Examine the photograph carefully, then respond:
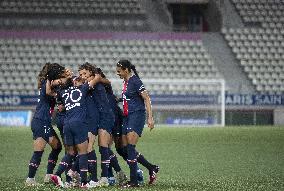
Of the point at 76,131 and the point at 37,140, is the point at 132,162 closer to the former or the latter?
the point at 76,131

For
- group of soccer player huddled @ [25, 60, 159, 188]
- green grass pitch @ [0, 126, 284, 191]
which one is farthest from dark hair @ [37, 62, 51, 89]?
green grass pitch @ [0, 126, 284, 191]

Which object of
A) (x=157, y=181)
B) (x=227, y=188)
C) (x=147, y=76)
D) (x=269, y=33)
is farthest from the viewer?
(x=269, y=33)

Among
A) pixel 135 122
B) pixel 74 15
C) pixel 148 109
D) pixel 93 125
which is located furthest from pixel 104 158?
pixel 74 15

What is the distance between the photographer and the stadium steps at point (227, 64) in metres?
41.8

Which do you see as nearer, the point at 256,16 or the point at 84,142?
the point at 84,142

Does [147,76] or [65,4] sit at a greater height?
[65,4]

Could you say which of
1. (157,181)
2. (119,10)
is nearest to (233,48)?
(119,10)

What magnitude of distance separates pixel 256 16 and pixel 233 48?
9.12 ft

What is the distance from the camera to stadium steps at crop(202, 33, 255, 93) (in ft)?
137

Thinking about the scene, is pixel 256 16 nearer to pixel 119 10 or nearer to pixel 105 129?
pixel 119 10

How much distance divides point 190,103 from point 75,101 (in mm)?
26825

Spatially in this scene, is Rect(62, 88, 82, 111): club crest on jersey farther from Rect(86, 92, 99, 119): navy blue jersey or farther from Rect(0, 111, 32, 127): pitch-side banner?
Rect(0, 111, 32, 127): pitch-side banner

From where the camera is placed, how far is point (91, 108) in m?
12.7

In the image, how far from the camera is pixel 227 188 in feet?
40.5
